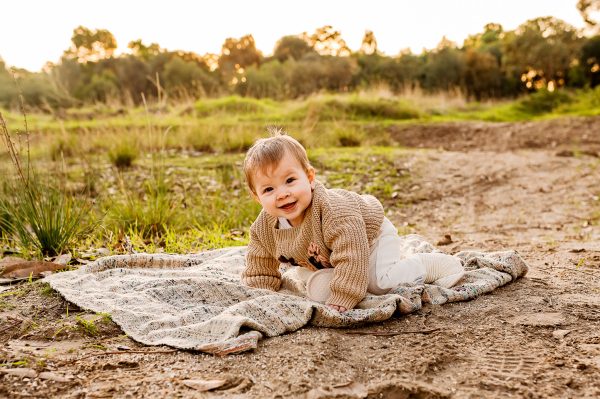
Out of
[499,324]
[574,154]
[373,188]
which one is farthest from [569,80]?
[499,324]

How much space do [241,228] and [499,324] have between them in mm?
2764

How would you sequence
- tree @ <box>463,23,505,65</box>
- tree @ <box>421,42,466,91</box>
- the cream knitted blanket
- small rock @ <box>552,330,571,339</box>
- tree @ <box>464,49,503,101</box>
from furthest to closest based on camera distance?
tree @ <box>463,23,505,65</box>
tree @ <box>464,49,503,101</box>
tree @ <box>421,42,466,91</box>
the cream knitted blanket
small rock @ <box>552,330,571,339</box>

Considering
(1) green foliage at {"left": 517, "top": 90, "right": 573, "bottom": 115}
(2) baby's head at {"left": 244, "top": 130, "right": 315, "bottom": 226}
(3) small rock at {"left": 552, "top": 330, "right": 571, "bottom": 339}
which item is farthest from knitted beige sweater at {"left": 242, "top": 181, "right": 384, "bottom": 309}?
(1) green foliage at {"left": 517, "top": 90, "right": 573, "bottom": 115}

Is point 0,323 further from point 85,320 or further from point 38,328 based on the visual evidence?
point 85,320

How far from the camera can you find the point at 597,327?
2.18 metres

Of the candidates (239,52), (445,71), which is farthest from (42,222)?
(239,52)

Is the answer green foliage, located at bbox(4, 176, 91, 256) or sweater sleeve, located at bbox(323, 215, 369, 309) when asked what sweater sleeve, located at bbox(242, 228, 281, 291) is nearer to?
sweater sleeve, located at bbox(323, 215, 369, 309)

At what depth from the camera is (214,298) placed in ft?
8.78

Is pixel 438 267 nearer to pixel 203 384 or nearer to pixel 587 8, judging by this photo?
pixel 203 384

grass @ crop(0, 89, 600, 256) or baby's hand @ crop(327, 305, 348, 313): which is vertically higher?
grass @ crop(0, 89, 600, 256)

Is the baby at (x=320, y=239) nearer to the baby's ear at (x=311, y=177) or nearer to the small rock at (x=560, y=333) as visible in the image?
the baby's ear at (x=311, y=177)

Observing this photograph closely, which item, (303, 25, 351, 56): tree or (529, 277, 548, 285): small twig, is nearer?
(529, 277, 548, 285): small twig

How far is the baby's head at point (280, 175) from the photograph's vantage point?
7.90 ft

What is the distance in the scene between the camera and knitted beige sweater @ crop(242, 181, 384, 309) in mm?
2447
